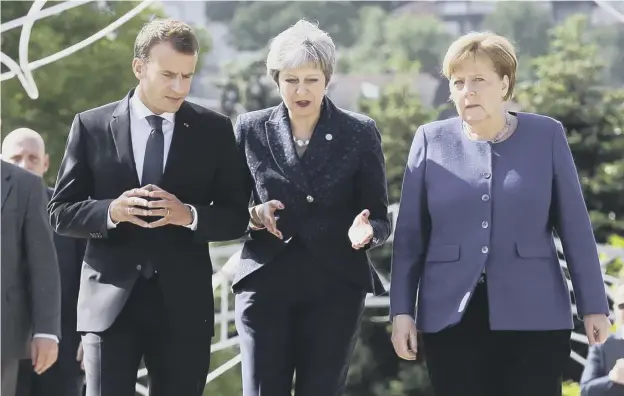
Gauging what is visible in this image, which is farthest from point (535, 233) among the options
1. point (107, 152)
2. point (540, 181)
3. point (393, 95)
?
point (393, 95)

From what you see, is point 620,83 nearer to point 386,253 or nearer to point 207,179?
point 386,253

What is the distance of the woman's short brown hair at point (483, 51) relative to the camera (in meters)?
4.71

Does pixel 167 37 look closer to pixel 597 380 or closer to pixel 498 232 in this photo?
pixel 498 232

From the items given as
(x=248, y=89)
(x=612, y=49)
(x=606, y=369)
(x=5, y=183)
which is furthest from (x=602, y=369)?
(x=248, y=89)

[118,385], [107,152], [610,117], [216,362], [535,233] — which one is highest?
[610,117]

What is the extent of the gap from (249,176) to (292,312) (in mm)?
519

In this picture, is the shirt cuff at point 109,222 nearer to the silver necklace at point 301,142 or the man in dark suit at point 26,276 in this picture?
the man in dark suit at point 26,276

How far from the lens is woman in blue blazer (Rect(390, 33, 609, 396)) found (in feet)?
15.3

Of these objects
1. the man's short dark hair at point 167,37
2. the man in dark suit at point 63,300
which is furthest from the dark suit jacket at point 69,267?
the man's short dark hair at point 167,37

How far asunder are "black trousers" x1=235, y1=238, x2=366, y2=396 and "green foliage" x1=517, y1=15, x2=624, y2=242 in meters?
→ 15.4

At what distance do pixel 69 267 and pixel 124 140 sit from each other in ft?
7.86

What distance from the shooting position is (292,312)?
4875 mm

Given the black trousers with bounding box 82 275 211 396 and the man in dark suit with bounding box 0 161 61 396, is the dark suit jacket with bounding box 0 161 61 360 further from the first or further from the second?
the black trousers with bounding box 82 275 211 396

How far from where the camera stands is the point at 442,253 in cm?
475
